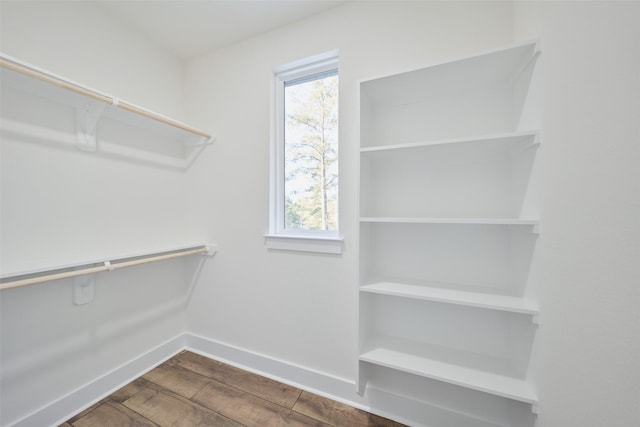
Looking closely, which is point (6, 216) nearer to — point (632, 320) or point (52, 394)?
point (52, 394)

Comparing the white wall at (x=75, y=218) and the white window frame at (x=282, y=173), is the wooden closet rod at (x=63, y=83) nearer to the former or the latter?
the white wall at (x=75, y=218)

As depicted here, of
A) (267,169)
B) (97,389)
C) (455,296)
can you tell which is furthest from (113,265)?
(455,296)

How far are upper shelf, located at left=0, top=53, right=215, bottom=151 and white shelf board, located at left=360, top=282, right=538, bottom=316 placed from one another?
1.70 metres

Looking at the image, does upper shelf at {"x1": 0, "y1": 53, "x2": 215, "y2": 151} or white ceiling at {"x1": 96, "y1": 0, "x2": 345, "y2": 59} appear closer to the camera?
upper shelf at {"x1": 0, "y1": 53, "x2": 215, "y2": 151}

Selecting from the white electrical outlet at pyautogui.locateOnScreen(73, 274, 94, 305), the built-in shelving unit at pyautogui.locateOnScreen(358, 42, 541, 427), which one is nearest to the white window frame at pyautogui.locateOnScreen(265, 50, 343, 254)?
the built-in shelving unit at pyautogui.locateOnScreen(358, 42, 541, 427)

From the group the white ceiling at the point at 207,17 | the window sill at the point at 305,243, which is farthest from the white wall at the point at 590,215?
the white ceiling at the point at 207,17

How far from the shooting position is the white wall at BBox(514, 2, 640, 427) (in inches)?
22.2

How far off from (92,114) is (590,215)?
233 centimetres

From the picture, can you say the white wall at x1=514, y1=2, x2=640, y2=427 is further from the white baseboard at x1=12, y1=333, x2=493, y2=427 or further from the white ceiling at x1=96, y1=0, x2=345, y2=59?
the white ceiling at x1=96, y1=0, x2=345, y2=59

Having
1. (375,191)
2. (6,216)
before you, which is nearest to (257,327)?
(375,191)

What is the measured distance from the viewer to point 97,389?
148 centimetres

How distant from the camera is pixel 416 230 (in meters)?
1.31

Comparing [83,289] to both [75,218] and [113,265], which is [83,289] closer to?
[113,265]

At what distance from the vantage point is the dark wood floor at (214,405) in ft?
4.35
